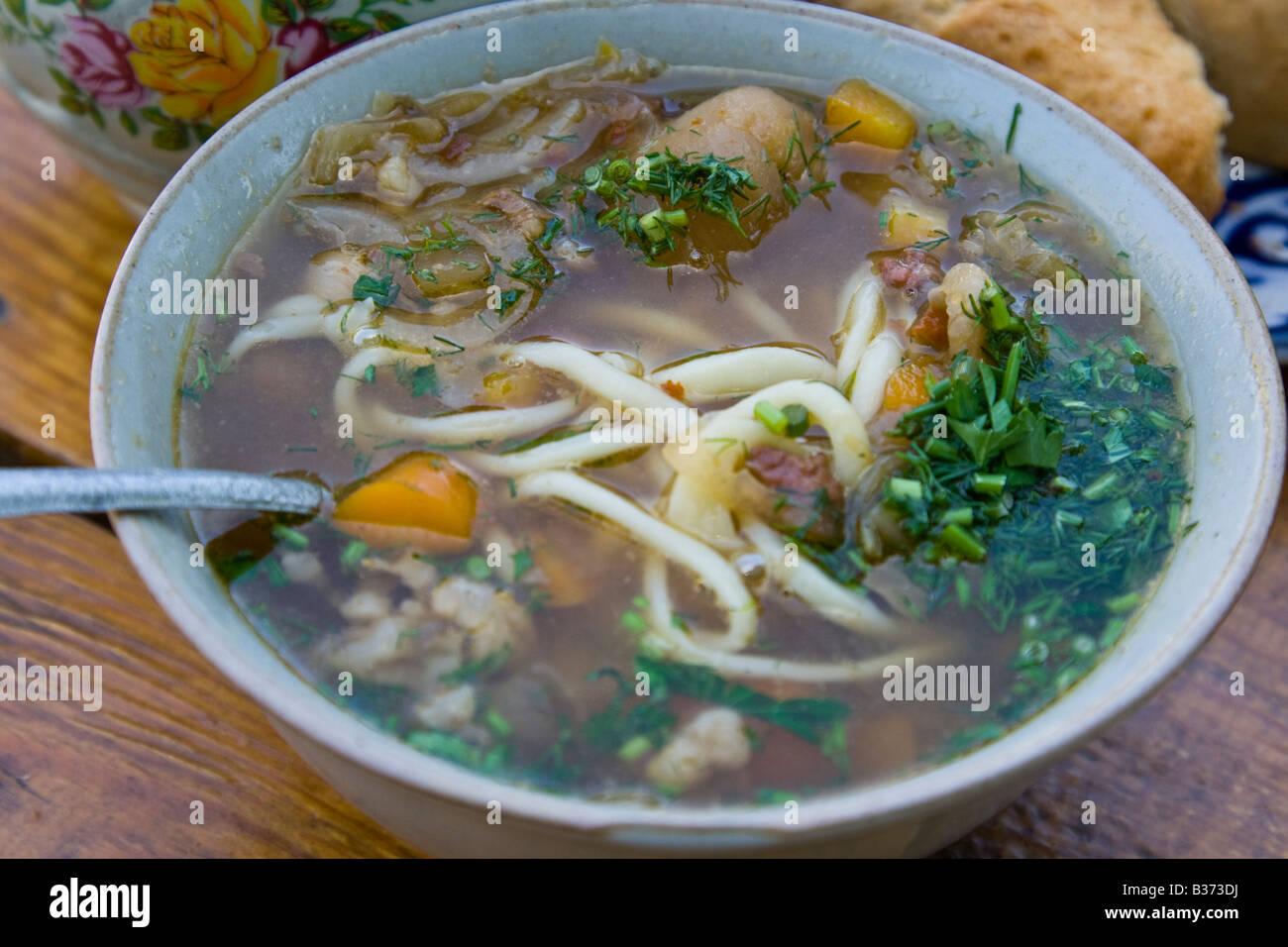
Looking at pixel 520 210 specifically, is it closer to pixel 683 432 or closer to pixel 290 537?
pixel 683 432

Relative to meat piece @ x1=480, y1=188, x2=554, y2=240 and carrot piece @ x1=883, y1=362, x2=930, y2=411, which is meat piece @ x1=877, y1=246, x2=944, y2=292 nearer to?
carrot piece @ x1=883, y1=362, x2=930, y2=411

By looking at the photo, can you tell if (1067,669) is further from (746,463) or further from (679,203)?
(679,203)

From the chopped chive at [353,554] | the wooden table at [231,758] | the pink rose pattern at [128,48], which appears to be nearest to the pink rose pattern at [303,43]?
the pink rose pattern at [128,48]

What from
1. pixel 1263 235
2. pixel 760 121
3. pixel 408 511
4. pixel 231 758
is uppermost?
pixel 760 121

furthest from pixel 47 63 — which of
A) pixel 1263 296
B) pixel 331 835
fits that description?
pixel 1263 296

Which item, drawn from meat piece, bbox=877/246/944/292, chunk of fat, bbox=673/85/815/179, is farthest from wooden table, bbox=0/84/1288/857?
chunk of fat, bbox=673/85/815/179

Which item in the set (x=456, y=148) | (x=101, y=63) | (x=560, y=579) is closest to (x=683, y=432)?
(x=560, y=579)
